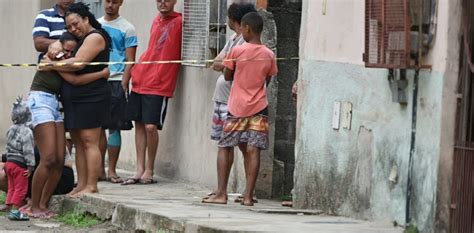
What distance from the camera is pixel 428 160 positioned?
7840 mm

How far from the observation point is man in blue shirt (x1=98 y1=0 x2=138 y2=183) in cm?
1185

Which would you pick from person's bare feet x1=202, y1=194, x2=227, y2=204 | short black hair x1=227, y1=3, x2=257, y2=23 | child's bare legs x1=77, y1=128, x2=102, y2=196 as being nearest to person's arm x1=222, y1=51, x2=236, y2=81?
short black hair x1=227, y1=3, x2=257, y2=23

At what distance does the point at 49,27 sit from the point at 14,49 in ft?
17.5

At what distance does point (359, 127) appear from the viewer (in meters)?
8.86

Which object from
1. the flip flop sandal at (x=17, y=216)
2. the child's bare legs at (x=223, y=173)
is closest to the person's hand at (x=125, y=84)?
the flip flop sandal at (x=17, y=216)

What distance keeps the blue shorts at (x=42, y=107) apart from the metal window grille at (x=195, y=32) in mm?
1727

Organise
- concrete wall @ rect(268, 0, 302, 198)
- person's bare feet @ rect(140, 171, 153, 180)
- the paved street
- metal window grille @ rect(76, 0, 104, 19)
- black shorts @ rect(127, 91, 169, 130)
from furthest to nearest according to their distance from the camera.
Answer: metal window grille @ rect(76, 0, 104, 19), person's bare feet @ rect(140, 171, 153, 180), black shorts @ rect(127, 91, 169, 130), concrete wall @ rect(268, 0, 302, 198), the paved street

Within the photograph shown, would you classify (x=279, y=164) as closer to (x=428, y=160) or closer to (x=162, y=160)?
(x=162, y=160)

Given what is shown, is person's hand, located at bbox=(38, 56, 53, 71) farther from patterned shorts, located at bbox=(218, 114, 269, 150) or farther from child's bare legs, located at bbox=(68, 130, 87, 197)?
patterned shorts, located at bbox=(218, 114, 269, 150)

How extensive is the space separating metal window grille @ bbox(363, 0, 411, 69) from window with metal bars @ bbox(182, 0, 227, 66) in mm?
3051

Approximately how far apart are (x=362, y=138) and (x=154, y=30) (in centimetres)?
360

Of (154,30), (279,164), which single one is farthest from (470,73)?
(154,30)

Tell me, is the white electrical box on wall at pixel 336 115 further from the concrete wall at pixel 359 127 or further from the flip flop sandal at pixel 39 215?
the flip flop sandal at pixel 39 215

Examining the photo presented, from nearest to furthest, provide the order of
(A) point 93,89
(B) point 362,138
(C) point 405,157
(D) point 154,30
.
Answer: (C) point 405,157 → (B) point 362,138 → (A) point 93,89 → (D) point 154,30
